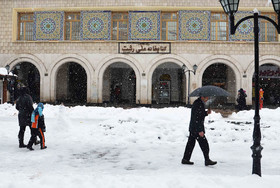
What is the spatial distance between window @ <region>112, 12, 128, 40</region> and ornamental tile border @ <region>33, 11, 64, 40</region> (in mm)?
4398

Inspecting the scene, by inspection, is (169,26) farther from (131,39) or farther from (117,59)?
(117,59)

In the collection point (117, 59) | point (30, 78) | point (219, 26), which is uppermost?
point (219, 26)

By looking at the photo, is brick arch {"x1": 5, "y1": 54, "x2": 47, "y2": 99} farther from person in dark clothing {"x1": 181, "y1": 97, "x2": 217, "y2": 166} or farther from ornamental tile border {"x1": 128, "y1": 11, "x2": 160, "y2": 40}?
person in dark clothing {"x1": 181, "y1": 97, "x2": 217, "y2": 166}

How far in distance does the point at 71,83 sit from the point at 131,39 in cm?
887

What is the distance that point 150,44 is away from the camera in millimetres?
20578

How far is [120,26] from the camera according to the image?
21.1 meters

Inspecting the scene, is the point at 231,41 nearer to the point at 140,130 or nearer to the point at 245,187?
the point at 140,130

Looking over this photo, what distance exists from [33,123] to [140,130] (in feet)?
11.8

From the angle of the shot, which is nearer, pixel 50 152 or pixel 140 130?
pixel 50 152

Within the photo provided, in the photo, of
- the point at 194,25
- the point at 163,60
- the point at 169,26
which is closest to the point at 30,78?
the point at 163,60

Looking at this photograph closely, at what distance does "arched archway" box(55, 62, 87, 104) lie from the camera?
2464 centimetres

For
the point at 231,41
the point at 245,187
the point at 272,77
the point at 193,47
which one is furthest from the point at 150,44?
the point at 245,187

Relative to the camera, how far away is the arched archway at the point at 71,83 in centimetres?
2464

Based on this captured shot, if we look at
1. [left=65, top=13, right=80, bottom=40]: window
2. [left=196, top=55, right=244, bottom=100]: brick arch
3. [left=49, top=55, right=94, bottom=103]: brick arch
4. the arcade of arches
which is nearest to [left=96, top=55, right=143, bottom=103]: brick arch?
[left=49, top=55, right=94, bottom=103]: brick arch
